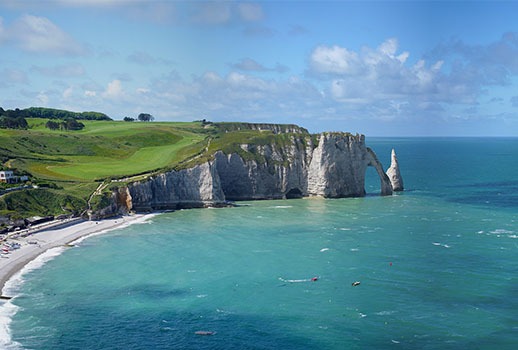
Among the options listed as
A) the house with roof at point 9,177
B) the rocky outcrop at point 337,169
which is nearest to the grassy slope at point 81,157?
the house with roof at point 9,177

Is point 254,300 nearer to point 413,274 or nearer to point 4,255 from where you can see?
point 413,274

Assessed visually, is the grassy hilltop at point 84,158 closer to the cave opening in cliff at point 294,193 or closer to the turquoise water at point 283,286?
the cave opening in cliff at point 294,193

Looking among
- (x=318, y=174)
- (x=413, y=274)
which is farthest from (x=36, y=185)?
(x=413, y=274)

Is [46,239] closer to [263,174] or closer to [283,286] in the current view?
[283,286]

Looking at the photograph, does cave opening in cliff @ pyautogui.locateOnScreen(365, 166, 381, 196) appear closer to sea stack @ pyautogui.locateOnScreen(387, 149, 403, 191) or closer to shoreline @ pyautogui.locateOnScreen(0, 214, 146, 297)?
sea stack @ pyautogui.locateOnScreen(387, 149, 403, 191)

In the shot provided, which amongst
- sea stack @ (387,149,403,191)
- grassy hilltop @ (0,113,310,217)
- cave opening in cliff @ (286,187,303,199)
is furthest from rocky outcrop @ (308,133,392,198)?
grassy hilltop @ (0,113,310,217)

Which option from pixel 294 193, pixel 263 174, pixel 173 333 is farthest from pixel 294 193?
pixel 173 333
